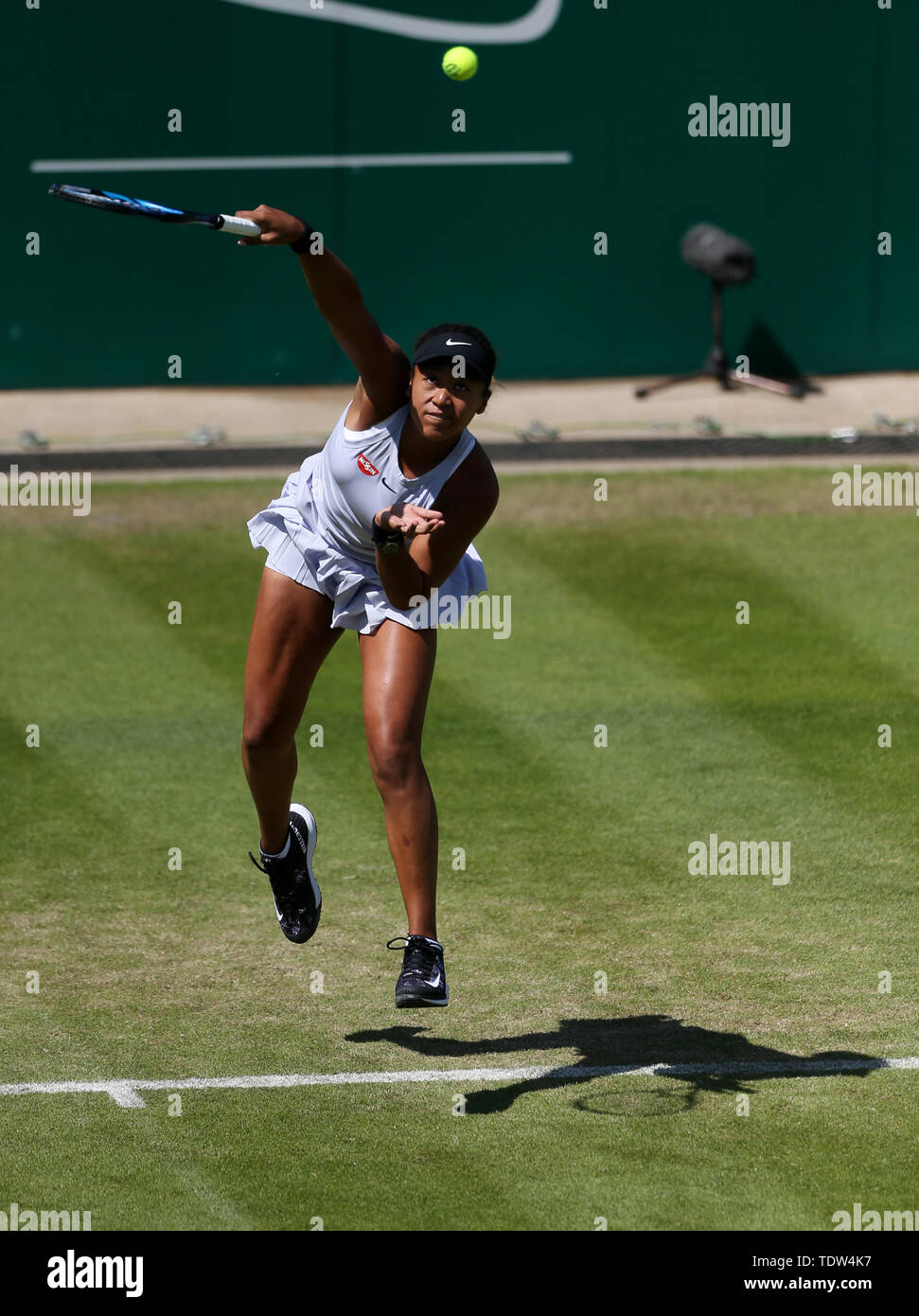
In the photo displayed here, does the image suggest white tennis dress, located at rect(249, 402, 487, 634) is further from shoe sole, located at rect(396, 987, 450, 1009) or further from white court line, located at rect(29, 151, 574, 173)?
white court line, located at rect(29, 151, 574, 173)

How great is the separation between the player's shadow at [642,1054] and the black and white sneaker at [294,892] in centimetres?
49

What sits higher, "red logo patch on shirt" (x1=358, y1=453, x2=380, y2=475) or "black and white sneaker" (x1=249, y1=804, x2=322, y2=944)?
"red logo patch on shirt" (x1=358, y1=453, x2=380, y2=475)

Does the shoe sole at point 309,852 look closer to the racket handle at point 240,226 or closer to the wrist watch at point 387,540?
the wrist watch at point 387,540

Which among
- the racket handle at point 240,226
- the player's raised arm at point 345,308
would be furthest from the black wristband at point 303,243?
the racket handle at point 240,226

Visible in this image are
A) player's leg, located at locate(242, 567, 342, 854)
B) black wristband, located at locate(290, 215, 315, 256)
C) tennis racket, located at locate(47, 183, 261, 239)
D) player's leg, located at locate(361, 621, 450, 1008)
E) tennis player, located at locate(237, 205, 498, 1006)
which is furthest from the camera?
player's leg, located at locate(242, 567, 342, 854)

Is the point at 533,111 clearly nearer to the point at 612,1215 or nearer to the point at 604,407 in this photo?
the point at 604,407

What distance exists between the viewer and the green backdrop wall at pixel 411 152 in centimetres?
1636

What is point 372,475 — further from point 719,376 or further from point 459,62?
point 719,376

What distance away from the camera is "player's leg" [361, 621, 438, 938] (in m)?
6.05

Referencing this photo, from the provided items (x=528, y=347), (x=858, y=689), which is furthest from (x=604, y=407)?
(x=858, y=689)

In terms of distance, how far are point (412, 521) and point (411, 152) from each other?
11550 mm

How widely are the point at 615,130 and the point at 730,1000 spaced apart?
11.5m

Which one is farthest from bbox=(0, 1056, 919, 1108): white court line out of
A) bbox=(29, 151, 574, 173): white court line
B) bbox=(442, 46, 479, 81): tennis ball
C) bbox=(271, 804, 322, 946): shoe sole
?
bbox=(29, 151, 574, 173): white court line

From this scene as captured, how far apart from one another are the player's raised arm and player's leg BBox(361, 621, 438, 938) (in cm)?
79
